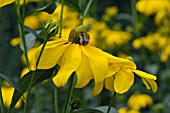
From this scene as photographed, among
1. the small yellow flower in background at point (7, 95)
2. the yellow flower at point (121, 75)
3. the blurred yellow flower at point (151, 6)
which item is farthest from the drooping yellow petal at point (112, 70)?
the blurred yellow flower at point (151, 6)

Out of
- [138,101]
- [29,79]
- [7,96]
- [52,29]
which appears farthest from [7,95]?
[52,29]

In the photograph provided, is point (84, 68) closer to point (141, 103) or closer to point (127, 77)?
point (127, 77)

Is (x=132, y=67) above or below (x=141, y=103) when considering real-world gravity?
above

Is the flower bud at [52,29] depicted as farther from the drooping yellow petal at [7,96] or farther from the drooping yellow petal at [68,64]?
the drooping yellow petal at [7,96]

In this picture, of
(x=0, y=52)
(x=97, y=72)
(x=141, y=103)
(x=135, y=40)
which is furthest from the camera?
(x=0, y=52)

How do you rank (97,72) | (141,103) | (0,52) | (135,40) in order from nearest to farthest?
(97,72), (141,103), (135,40), (0,52)

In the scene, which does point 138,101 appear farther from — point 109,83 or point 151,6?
point 109,83

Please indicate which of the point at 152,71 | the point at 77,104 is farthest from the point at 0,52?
the point at 77,104

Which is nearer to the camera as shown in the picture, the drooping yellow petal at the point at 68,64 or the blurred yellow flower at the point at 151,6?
the drooping yellow petal at the point at 68,64

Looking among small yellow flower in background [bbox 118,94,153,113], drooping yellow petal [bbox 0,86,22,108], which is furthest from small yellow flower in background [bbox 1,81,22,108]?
small yellow flower in background [bbox 118,94,153,113]
